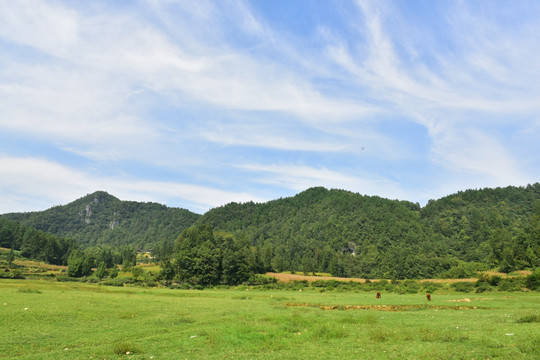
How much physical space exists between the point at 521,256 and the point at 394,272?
62.2 m

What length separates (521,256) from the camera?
10325cm

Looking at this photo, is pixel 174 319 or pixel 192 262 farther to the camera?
pixel 192 262

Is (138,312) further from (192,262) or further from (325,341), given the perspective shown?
(192,262)

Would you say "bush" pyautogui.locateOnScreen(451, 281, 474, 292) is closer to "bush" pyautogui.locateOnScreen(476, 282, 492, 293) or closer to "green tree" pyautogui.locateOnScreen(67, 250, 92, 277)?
"bush" pyautogui.locateOnScreen(476, 282, 492, 293)

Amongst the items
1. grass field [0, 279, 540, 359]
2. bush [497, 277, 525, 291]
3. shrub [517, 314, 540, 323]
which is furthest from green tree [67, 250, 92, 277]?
shrub [517, 314, 540, 323]

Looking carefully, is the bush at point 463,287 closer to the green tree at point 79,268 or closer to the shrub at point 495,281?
the shrub at point 495,281

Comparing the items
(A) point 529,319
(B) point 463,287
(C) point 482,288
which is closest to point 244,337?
(A) point 529,319

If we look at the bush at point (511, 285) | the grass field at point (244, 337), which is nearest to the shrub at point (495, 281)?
the bush at point (511, 285)

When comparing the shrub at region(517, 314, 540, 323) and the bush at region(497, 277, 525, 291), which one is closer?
the shrub at region(517, 314, 540, 323)

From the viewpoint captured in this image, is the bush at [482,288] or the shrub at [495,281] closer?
the bush at [482,288]

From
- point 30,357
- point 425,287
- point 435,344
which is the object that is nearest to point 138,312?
point 30,357

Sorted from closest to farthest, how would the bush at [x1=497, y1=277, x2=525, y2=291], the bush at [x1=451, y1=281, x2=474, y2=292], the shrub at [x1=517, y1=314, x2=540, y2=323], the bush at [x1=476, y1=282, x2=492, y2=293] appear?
the shrub at [x1=517, y1=314, x2=540, y2=323], the bush at [x1=497, y1=277, x2=525, y2=291], the bush at [x1=476, y1=282, x2=492, y2=293], the bush at [x1=451, y1=281, x2=474, y2=292]

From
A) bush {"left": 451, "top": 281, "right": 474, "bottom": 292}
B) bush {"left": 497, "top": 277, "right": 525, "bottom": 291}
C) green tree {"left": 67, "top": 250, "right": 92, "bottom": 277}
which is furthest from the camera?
green tree {"left": 67, "top": 250, "right": 92, "bottom": 277}

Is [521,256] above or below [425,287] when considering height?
above
